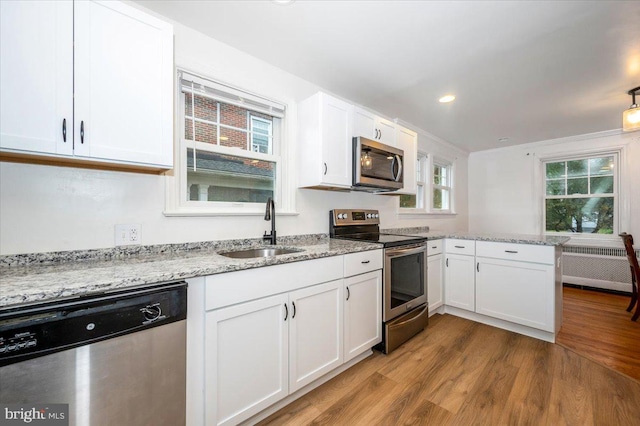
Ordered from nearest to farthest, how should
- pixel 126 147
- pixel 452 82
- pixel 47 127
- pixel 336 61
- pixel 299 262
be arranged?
pixel 47 127 → pixel 126 147 → pixel 299 262 → pixel 336 61 → pixel 452 82

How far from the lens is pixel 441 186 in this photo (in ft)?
15.3

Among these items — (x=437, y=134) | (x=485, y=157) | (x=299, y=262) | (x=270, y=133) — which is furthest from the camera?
(x=485, y=157)

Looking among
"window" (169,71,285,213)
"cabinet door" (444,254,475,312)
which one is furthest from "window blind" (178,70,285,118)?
"cabinet door" (444,254,475,312)

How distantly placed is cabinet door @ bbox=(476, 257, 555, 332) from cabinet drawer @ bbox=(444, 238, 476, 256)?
0.47 feet

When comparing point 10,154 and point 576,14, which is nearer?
point 10,154

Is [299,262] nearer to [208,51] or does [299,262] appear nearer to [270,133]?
[270,133]

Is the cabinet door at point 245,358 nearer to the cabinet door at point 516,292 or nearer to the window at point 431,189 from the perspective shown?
the cabinet door at point 516,292

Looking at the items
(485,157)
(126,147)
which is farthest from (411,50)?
(485,157)

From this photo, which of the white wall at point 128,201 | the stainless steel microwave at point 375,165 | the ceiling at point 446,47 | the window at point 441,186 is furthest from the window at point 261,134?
the window at point 441,186

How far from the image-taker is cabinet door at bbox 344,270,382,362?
6.36ft

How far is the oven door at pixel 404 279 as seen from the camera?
224 centimetres

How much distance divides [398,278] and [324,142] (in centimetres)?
137

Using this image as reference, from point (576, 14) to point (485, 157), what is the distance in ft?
12.9

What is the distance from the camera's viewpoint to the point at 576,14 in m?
1.65
